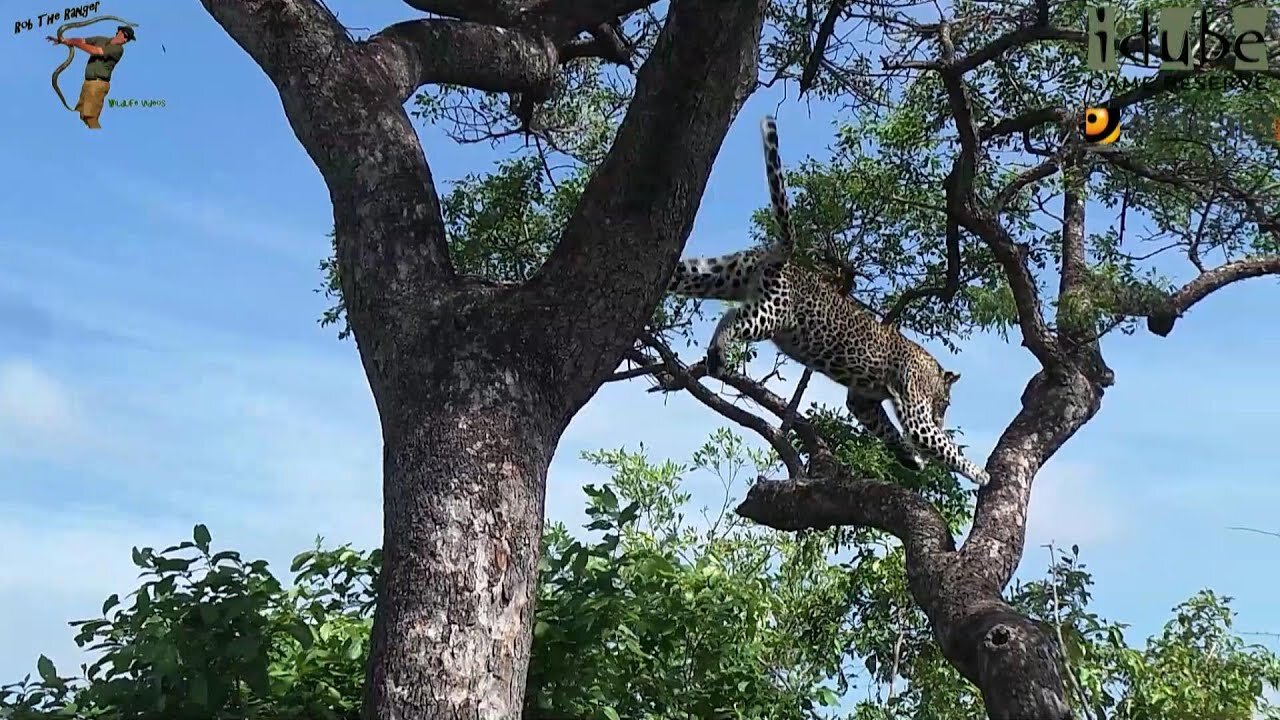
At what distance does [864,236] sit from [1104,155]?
126cm

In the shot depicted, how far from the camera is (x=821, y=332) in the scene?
22.1 feet

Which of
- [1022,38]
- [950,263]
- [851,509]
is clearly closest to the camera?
[851,509]

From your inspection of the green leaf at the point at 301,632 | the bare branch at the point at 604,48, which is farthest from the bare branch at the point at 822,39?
the green leaf at the point at 301,632

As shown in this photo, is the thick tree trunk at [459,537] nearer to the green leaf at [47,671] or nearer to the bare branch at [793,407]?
the green leaf at [47,671]

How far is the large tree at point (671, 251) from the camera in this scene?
3469 millimetres

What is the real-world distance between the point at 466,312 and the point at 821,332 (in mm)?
3328

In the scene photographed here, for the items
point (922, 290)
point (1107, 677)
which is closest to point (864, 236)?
point (922, 290)

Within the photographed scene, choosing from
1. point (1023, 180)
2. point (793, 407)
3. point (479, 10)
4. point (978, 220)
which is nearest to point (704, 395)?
point (793, 407)

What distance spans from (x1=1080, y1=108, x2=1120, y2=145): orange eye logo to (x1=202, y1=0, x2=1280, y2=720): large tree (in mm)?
70

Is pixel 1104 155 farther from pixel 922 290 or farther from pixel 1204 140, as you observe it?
pixel 922 290

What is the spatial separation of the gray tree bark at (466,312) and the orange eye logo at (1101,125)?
2056mm

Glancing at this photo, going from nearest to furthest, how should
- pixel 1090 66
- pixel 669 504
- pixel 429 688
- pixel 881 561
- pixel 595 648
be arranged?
1. pixel 429 688
2. pixel 595 648
3. pixel 1090 66
4. pixel 881 561
5. pixel 669 504

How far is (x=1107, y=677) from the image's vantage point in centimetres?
502

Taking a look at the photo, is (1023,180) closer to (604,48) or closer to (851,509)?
(851,509)
